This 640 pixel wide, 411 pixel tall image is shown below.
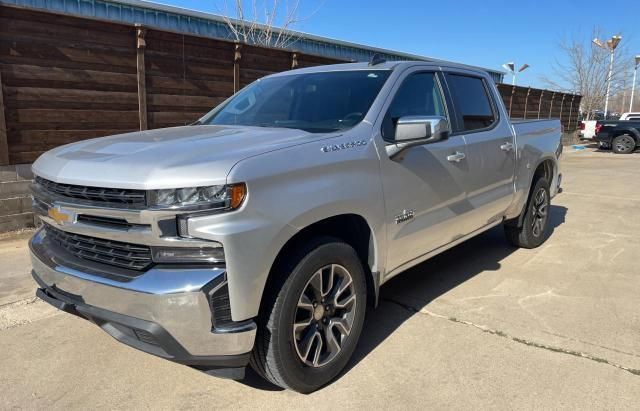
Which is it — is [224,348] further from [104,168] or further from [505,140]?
[505,140]

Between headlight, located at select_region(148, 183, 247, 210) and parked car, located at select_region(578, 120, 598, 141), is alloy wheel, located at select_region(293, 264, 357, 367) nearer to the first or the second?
headlight, located at select_region(148, 183, 247, 210)

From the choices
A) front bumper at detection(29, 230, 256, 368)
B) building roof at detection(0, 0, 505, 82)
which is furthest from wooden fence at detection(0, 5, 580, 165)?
front bumper at detection(29, 230, 256, 368)

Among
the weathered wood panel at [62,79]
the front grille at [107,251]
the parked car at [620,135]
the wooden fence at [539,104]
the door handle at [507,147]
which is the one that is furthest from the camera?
the parked car at [620,135]

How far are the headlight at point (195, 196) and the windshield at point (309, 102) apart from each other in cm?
103

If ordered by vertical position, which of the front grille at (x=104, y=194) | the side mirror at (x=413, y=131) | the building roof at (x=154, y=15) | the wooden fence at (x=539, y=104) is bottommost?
the front grille at (x=104, y=194)

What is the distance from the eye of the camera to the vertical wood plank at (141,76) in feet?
23.2

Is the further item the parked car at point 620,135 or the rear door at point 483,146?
the parked car at point 620,135

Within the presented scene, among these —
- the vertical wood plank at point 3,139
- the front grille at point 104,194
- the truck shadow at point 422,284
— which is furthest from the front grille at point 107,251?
the vertical wood plank at point 3,139

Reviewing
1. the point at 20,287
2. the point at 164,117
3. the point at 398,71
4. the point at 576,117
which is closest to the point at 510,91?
the point at 576,117

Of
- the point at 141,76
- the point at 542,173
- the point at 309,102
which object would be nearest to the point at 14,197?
the point at 141,76

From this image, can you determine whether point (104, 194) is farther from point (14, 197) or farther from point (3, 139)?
point (14, 197)

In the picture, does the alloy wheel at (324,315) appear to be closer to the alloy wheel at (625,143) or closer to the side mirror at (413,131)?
the side mirror at (413,131)

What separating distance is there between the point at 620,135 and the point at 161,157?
23.3m

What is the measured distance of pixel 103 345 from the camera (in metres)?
3.51
